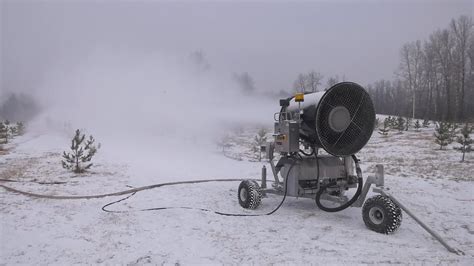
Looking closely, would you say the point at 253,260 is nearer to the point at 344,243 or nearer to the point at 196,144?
the point at 344,243

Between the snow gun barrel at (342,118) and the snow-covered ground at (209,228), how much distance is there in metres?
1.42

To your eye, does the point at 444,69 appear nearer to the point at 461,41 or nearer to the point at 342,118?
the point at 461,41

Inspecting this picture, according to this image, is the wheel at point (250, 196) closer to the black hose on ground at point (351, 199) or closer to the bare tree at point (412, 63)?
the black hose on ground at point (351, 199)

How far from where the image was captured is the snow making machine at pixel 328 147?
5.57 metres

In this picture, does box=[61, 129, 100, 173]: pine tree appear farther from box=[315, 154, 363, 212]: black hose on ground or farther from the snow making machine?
box=[315, 154, 363, 212]: black hose on ground

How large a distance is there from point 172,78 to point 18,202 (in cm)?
1769

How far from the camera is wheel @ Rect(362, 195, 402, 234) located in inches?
192

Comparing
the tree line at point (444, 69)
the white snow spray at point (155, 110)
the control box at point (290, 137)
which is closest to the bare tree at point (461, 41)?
the tree line at point (444, 69)

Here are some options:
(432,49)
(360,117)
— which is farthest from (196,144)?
(432,49)

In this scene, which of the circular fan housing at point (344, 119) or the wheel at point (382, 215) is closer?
the wheel at point (382, 215)

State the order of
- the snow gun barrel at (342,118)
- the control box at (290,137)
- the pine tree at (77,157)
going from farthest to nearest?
the pine tree at (77,157) → the control box at (290,137) → the snow gun barrel at (342,118)

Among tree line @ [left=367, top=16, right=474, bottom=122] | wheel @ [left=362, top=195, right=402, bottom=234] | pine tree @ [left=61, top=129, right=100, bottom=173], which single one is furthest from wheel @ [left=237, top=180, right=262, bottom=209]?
tree line @ [left=367, top=16, right=474, bottom=122]

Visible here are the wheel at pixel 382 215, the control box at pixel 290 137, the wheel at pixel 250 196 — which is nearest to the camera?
the wheel at pixel 382 215

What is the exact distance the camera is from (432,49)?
48.8 m
